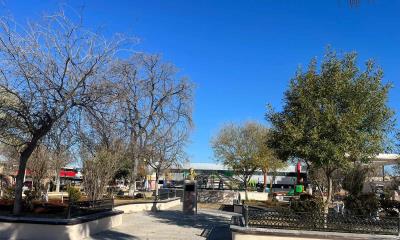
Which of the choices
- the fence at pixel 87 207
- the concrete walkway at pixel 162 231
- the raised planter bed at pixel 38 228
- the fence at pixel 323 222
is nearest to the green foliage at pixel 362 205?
the fence at pixel 323 222

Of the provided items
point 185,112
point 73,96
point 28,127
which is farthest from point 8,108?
point 185,112

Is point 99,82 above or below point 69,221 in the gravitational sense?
above

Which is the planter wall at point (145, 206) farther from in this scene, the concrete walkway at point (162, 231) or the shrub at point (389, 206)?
the shrub at point (389, 206)

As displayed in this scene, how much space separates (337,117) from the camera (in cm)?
1491

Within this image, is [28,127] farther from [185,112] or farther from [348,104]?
[185,112]

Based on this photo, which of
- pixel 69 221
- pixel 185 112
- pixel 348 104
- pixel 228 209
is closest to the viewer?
pixel 69 221

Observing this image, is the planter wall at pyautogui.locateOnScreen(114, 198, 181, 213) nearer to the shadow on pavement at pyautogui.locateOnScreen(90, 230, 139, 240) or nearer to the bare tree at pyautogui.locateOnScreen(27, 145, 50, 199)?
the bare tree at pyautogui.locateOnScreen(27, 145, 50, 199)

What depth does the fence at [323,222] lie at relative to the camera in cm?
1337

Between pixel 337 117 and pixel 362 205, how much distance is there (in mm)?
5376

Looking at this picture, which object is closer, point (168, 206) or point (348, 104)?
point (348, 104)

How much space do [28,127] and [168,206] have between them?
65.3 feet

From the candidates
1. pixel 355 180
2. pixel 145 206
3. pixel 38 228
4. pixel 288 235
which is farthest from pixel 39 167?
pixel 355 180

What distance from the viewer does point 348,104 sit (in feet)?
49.9

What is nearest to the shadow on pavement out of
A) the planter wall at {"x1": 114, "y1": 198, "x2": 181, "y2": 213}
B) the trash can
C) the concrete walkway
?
the concrete walkway
